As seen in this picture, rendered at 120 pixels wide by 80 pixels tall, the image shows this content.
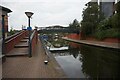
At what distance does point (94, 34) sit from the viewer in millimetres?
47500

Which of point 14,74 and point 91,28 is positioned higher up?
point 91,28

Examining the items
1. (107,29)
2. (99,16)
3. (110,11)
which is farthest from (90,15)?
(110,11)

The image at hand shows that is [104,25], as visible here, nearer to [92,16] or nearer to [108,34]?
[108,34]

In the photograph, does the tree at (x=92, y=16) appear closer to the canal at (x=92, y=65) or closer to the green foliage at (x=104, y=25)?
the green foliage at (x=104, y=25)

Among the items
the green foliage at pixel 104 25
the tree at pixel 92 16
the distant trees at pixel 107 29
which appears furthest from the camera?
the tree at pixel 92 16

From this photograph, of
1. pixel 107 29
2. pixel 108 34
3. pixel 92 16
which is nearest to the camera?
pixel 108 34

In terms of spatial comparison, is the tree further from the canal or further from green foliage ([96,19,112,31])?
the canal

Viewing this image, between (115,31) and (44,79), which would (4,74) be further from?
(115,31)

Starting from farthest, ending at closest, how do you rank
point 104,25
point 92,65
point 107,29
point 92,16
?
point 92,16 → point 104,25 → point 107,29 → point 92,65

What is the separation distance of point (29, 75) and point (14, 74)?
2.24ft

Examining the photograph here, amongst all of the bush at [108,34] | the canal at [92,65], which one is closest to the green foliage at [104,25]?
the bush at [108,34]

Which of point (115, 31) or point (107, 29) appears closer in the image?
point (115, 31)

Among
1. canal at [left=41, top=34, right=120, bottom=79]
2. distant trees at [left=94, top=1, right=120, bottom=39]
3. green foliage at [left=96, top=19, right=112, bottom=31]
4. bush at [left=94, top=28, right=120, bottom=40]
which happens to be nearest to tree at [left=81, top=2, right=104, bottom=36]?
distant trees at [left=94, top=1, right=120, bottom=39]

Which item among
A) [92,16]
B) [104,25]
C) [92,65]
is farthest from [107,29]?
[92,65]
